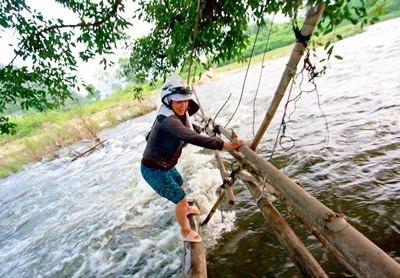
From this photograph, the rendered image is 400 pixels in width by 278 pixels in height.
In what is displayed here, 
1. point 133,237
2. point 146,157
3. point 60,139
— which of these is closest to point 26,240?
point 133,237

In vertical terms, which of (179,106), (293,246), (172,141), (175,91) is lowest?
(293,246)

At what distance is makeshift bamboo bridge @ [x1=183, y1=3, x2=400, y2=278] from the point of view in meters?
1.29

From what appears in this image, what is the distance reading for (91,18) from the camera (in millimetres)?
4465

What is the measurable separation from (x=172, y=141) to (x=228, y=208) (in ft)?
7.83

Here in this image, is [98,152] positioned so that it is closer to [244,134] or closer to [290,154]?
[244,134]

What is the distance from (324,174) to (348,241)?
4.19 meters

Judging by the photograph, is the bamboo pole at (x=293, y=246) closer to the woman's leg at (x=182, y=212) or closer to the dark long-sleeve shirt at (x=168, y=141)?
the dark long-sleeve shirt at (x=168, y=141)

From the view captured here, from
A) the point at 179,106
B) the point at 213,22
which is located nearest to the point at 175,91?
the point at 179,106

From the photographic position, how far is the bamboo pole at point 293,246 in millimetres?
2051

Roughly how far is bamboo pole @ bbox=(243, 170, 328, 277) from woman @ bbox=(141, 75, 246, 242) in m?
0.84

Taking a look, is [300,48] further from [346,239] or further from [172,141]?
[172,141]

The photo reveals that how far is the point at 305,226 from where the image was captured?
2.65 m

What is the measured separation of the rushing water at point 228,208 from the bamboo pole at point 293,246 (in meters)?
1.07

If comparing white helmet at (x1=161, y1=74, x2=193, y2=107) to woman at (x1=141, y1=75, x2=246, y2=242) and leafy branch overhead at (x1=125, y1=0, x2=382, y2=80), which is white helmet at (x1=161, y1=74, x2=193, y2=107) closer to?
woman at (x1=141, y1=75, x2=246, y2=242)
